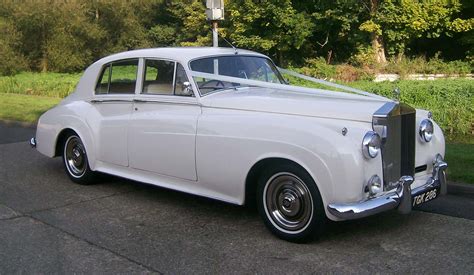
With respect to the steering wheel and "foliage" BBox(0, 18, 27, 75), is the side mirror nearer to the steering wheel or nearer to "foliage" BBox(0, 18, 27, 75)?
the steering wheel

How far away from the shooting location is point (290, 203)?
16.1 ft

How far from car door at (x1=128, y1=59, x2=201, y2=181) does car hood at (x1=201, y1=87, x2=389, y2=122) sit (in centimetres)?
31

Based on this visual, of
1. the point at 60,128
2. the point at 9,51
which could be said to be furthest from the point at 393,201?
the point at 9,51

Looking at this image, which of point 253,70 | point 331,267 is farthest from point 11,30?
point 331,267

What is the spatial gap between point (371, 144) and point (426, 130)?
1.12 metres

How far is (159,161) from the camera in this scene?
5980 millimetres

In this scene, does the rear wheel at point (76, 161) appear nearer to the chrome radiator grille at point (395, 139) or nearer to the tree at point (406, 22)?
the chrome radiator grille at point (395, 139)

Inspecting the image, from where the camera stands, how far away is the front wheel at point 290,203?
4745 mm

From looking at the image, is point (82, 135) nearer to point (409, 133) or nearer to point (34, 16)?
point (409, 133)

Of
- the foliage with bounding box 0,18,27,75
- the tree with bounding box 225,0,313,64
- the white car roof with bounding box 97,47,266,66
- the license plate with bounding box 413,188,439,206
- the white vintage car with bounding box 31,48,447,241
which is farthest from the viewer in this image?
the tree with bounding box 225,0,313,64

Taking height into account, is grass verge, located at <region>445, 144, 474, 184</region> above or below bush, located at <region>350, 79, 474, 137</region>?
A: below

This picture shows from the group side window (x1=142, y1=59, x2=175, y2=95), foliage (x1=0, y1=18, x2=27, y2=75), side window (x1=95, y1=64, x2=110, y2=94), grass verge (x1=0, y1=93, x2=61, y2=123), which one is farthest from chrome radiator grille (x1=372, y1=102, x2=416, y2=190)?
foliage (x1=0, y1=18, x2=27, y2=75)

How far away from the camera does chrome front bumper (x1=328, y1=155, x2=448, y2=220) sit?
4488 millimetres

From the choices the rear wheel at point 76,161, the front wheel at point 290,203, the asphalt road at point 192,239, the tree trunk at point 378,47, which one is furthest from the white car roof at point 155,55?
the tree trunk at point 378,47
